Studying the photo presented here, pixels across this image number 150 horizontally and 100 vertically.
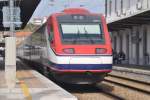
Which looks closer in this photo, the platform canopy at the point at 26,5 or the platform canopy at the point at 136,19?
the platform canopy at the point at 26,5

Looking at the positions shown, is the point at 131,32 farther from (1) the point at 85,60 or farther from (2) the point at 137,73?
(1) the point at 85,60

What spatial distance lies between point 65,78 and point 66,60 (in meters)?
0.81

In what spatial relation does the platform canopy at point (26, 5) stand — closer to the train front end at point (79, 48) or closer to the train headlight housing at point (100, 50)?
the train front end at point (79, 48)

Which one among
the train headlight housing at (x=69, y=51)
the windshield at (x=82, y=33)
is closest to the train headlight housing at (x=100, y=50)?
the windshield at (x=82, y=33)

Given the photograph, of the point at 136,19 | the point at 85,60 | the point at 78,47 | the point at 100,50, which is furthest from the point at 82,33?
the point at 136,19

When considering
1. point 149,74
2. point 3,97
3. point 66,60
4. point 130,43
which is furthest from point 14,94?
point 130,43

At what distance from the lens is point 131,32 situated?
2085 inches

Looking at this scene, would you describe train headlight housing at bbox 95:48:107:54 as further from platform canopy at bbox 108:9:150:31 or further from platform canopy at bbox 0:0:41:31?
platform canopy at bbox 108:9:150:31

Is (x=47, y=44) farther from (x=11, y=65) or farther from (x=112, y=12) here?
(x=112, y=12)

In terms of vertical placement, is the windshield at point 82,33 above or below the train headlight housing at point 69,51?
above

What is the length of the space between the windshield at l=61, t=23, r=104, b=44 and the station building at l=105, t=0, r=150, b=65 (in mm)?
20503

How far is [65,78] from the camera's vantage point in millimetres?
19688

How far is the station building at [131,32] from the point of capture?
46.9 meters

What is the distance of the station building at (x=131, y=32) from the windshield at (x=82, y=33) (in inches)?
807
